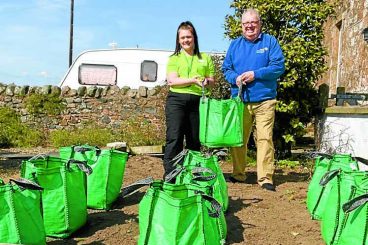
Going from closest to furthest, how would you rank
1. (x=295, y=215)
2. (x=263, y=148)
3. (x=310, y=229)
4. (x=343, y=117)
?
(x=310, y=229) → (x=295, y=215) → (x=263, y=148) → (x=343, y=117)

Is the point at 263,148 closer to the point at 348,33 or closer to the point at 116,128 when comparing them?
the point at 348,33

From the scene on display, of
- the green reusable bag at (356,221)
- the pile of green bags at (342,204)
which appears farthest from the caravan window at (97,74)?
the green reusable bag at (356,221)

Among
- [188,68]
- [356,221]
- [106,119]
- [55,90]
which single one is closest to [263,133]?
[188,68]

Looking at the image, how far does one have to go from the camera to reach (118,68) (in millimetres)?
13430

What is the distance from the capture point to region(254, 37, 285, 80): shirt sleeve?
5520 millimetres

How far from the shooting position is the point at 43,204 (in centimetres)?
400

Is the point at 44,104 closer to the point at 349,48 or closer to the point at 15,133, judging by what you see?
the point at 15,133

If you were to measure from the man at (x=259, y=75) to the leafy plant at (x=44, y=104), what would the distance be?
7.77 m

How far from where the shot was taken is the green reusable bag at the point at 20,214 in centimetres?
325

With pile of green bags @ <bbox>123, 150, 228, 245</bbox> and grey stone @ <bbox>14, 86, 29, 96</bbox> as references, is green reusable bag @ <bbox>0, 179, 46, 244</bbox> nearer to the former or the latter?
pile of green bags @ <bbox>123, 150, 228, 245</bbox>

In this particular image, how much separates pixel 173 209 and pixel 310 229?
5.90 feet

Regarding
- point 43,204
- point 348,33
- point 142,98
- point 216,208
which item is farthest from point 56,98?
point 216,208

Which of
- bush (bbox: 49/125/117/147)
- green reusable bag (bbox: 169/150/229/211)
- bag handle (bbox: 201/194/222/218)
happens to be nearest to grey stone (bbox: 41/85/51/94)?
bush (bbox: 49/125/117/147)

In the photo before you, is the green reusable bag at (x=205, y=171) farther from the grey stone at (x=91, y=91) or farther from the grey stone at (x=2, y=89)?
the grey stone at (x=2, y=89)
